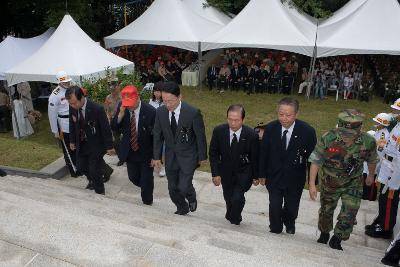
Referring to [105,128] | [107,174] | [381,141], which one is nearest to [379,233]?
[381,141]

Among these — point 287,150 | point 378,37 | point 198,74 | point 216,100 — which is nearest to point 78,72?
point 216,100

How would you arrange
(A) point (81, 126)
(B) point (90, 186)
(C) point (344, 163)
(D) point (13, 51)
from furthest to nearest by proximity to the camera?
1. (D) point (13, 51)
2. (B) point (90, 186)
3. (A) point (81, 126)
4. (C) point (344, 163)

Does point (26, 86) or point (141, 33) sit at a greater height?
point (141, 33)

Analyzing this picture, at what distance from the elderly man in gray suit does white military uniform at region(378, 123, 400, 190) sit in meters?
2.17

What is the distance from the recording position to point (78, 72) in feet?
32.8

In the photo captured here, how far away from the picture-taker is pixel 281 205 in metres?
4.42

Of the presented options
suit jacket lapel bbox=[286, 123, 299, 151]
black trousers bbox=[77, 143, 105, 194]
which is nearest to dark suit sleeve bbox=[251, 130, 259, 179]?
suit jacket lapel bbox=[286, 123, 299, 151]

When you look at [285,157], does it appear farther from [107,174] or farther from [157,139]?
[107,174]

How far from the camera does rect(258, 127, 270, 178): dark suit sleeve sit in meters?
4.19

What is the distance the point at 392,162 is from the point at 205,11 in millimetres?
13232

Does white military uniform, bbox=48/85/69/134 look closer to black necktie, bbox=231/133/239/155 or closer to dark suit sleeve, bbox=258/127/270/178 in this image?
black necktie, bbox=231/133/239/155

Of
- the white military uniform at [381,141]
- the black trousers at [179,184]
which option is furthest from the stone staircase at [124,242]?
the white military uniform at [381,141]

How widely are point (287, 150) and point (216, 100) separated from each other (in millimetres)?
9508

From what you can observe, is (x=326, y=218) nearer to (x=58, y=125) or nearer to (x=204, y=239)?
(x=204, y=239)
